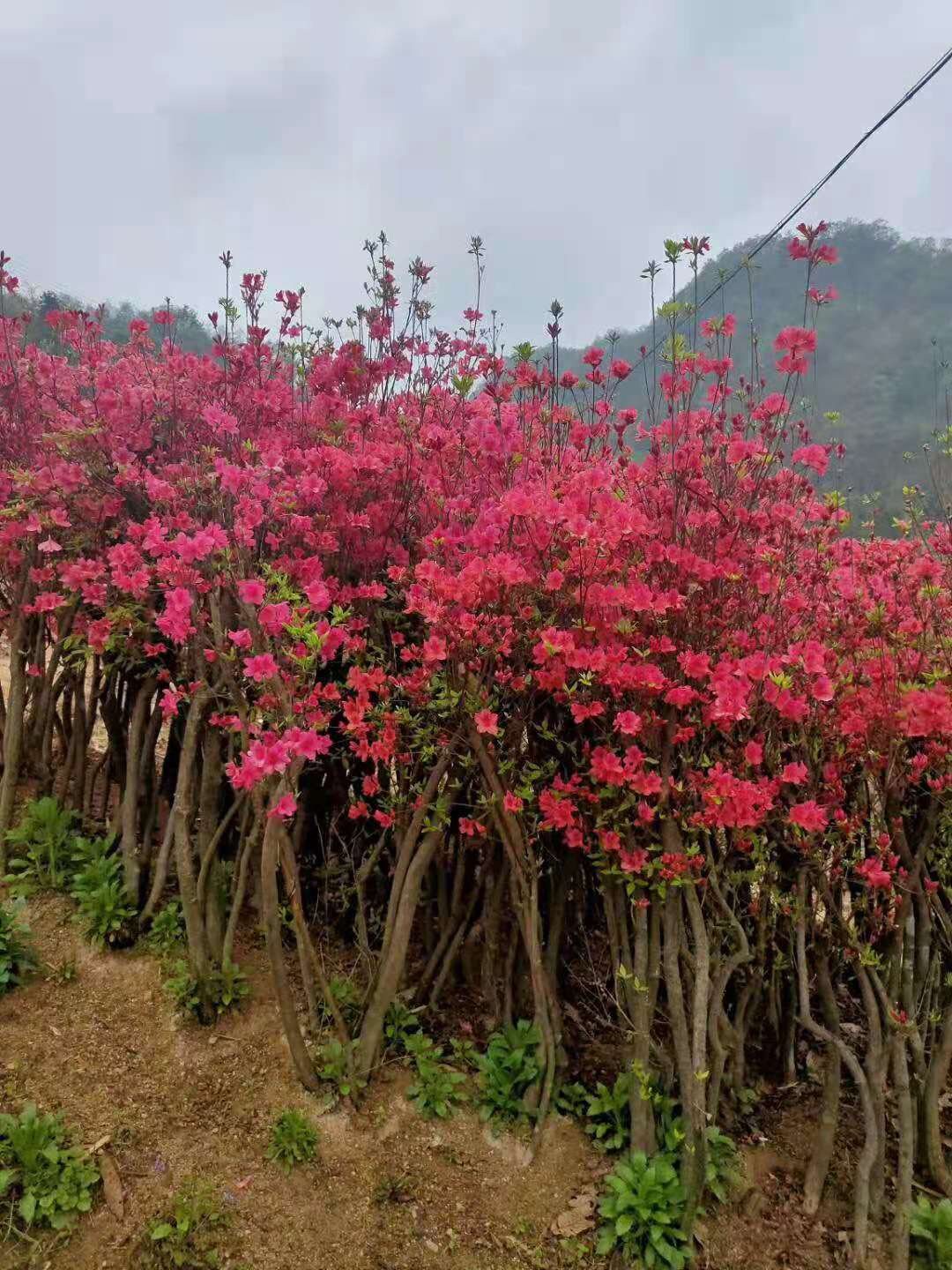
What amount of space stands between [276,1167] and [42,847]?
2179 millimetres

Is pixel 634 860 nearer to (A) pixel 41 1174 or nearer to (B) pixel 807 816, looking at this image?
(B) pixel 807 816

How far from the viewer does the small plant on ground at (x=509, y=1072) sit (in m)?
3.16

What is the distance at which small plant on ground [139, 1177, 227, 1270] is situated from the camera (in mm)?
2586

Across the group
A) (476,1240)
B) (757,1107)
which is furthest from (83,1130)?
(757,1107)

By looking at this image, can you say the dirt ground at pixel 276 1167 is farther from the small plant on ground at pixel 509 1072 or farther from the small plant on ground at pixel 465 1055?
the small plant on ground at pixel 465 1055

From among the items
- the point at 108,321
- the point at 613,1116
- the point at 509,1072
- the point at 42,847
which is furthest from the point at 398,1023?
the point at 108,321

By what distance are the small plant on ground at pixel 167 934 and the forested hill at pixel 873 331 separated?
3266cm

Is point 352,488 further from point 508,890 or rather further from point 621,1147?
point 621,1147

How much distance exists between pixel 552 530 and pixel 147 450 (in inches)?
108

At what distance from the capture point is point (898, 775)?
2.79 meters

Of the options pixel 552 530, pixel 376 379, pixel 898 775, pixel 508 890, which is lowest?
pixel 508 890

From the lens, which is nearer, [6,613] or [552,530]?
[552,530]

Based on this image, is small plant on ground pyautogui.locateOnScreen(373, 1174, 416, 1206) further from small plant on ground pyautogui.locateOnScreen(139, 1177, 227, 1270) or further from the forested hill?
the forested hill

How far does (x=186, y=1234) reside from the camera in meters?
2.64
